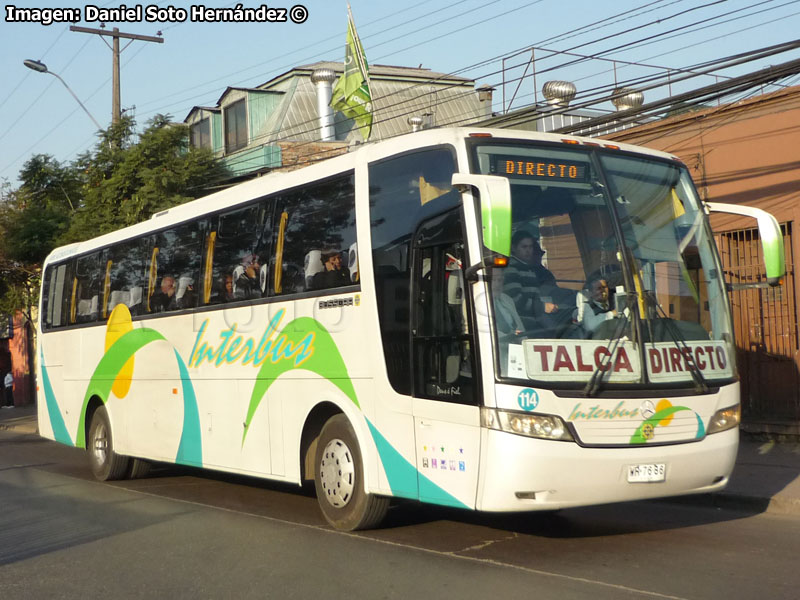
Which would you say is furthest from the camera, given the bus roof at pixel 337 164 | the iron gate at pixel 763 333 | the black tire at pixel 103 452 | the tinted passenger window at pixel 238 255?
the iron gate at pixel 763 333

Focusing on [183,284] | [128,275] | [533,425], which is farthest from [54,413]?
[533,425]

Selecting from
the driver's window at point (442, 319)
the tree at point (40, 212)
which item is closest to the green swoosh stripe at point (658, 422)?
the driver's window at point (442, 319)

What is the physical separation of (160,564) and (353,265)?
2984 millimetres

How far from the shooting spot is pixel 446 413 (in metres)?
7.49

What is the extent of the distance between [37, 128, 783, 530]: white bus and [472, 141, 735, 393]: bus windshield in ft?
0.05

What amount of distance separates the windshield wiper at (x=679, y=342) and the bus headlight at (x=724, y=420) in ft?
0.85

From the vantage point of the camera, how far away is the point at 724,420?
25.4 feet

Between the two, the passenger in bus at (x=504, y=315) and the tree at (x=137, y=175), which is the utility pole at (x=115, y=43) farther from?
the passenger in bus at (x=504, y=315)

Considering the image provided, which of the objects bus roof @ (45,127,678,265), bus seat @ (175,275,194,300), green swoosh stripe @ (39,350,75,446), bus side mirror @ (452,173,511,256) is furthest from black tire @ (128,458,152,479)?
bus side mirror @ (452,173,511,256)

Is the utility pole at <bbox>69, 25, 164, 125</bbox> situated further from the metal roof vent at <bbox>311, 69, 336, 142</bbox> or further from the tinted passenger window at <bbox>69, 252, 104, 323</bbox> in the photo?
the tinted passenger window at <bbox>69, 252, 104, 323</bbox>

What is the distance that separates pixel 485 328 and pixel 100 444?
8822 millimetres

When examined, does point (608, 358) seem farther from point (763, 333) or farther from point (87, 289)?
point (87, 289)

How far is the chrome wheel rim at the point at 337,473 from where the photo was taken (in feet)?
28.4

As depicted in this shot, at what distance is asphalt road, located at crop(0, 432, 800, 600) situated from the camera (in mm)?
6441
